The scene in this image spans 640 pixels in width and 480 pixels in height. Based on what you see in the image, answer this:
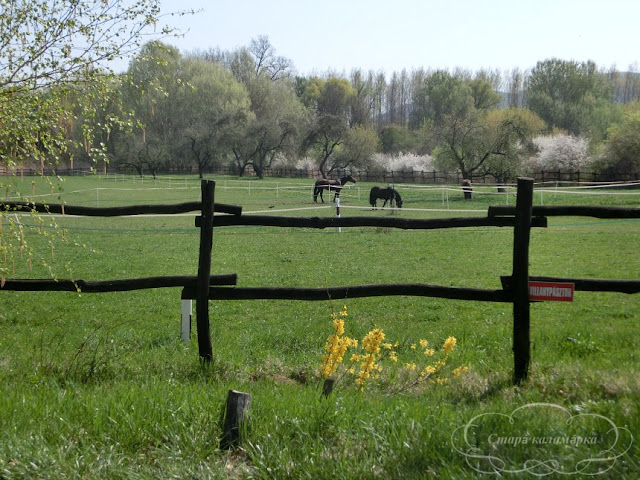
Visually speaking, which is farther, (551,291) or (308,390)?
(551,291)

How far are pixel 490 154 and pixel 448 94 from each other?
53.4m

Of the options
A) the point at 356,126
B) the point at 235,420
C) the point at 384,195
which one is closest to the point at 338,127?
the point at 356,126

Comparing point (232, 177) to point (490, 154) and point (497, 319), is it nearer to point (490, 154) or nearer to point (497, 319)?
point (490, 154)

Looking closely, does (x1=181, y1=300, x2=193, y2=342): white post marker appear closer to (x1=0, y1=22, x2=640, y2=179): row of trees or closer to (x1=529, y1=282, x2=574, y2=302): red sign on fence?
(x1=529, y1=282, x2=574, y2=302): red sign on fence

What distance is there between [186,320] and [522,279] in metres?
3.74

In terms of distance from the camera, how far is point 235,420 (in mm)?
4035

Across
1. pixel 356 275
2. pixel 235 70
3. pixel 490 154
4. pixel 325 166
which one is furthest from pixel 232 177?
pixel 356 275

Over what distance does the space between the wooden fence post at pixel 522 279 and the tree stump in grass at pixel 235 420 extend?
254 centimetres

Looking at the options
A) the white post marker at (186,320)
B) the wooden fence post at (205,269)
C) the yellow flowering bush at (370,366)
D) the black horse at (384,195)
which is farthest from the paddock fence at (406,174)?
the yellow flowering bush at (370,366)

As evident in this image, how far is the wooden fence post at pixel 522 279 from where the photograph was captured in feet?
18.2

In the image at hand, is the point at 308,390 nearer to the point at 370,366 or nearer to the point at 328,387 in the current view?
the point at 328,387

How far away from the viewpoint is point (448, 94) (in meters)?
94.4

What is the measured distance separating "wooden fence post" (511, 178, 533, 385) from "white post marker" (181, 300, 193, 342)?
3.49 m

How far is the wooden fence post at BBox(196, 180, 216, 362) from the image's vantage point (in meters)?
6.09
